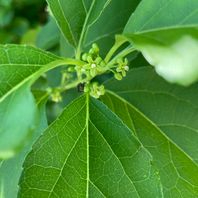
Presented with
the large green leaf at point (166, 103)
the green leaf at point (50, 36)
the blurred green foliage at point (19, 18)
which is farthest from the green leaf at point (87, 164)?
the blurred green foliage at point (19, 18)

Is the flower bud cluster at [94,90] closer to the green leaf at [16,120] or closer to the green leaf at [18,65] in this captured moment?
the green leaf at [18,65]

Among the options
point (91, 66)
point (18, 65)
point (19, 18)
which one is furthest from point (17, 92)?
point (19, 18)

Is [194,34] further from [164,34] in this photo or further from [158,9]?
[158,9]

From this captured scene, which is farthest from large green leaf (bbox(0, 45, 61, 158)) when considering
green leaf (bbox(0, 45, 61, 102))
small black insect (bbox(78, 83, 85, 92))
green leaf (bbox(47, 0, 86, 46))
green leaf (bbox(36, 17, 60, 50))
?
green leaf (bbox(36, 17, 60, 50))

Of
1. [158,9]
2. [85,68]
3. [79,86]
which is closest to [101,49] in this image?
[79,86]

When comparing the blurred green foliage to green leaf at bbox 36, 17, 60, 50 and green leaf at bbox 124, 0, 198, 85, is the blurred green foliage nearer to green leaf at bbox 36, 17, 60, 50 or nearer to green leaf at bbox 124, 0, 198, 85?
green leaf at bbox 36, 17, 60, 50
